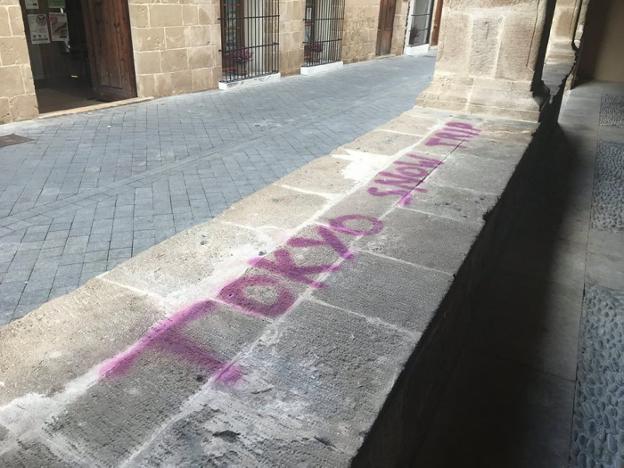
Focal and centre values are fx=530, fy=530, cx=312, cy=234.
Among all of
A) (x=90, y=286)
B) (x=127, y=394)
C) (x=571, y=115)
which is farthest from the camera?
(x=571, y=115)

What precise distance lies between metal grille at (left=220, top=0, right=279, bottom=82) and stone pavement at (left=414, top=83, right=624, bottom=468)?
293 inches

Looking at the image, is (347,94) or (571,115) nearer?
(571,115)

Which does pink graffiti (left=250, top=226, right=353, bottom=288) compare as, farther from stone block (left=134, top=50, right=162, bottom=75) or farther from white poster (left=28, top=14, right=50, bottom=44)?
white poster (left=28, top=14, right=50, bottom=44)

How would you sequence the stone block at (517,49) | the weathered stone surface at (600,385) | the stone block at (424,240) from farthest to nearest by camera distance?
the stone block at (517,49), the weathered stone surface at (600,385), the stone block at (424,240)

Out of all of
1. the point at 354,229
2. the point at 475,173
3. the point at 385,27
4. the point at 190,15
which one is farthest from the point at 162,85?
the point at 385,27

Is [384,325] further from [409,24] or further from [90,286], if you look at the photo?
[409,24]

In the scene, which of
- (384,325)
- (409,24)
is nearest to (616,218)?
(384,325)

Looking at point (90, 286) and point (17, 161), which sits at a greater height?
point (90, 286)

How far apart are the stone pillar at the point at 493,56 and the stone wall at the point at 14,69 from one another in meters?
5.63

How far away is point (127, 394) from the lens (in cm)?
134

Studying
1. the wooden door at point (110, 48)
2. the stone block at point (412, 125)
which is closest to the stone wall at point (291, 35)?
the wooden door at point (110, 48)

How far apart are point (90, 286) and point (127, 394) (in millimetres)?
606

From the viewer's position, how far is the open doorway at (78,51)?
27.8ft

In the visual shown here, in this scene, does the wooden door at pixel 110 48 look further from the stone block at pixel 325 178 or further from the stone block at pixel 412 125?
the stone block at pixel 325 178
